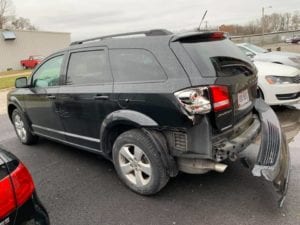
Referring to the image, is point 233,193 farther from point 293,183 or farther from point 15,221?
point 15,221

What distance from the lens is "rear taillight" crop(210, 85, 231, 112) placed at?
115 inches

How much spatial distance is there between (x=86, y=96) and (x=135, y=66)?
0.83 metres

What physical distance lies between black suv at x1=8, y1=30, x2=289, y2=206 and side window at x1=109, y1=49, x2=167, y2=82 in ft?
0.04

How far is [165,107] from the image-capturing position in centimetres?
302

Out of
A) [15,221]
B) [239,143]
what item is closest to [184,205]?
[239,143]

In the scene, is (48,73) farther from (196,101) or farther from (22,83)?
(196,101)

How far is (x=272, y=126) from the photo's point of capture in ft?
12.2

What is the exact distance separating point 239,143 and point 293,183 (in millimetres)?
921

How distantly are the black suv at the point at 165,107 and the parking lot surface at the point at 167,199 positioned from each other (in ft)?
0.90

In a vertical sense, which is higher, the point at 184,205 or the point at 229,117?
the point at 229,117

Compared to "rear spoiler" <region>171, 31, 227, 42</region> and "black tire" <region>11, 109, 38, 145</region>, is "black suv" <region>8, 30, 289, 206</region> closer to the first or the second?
"rear spoiler" <region>171, 31, 227, 42</region>

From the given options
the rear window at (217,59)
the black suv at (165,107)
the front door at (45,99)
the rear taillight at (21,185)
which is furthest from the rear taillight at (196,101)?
the front door at (45,99)

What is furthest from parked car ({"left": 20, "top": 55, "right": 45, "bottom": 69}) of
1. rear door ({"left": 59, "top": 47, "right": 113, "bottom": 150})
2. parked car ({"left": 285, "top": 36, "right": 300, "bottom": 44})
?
rear door ({"left": 59, "top": 47, "right": 113, "bottom": 150})

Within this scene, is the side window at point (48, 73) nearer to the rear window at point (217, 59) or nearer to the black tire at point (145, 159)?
the black tire at point (145, 159)
